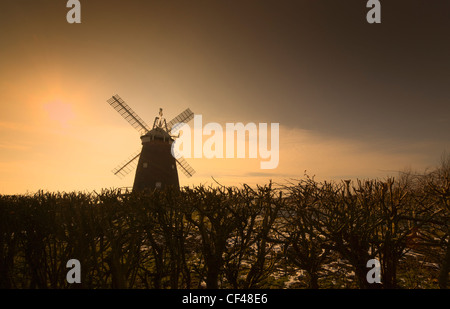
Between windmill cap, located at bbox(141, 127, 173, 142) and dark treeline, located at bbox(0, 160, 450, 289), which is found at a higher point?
windmill cap, located at bbox(141, 127, 173, 142)

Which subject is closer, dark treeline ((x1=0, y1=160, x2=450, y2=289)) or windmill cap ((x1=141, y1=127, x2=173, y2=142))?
dark treeline ((x1=0, y1=160, x2=450, y2=289))

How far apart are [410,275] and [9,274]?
34.4 ft

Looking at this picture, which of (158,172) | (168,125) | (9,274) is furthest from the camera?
(168,125)

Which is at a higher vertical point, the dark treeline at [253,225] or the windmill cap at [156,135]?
the windmill cap at [156,135]

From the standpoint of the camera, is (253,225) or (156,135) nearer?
(253,225)

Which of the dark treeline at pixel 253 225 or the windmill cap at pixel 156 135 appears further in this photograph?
the windmill cap at pixel 156 135

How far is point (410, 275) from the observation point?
281 inches

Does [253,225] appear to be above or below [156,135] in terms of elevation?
below
